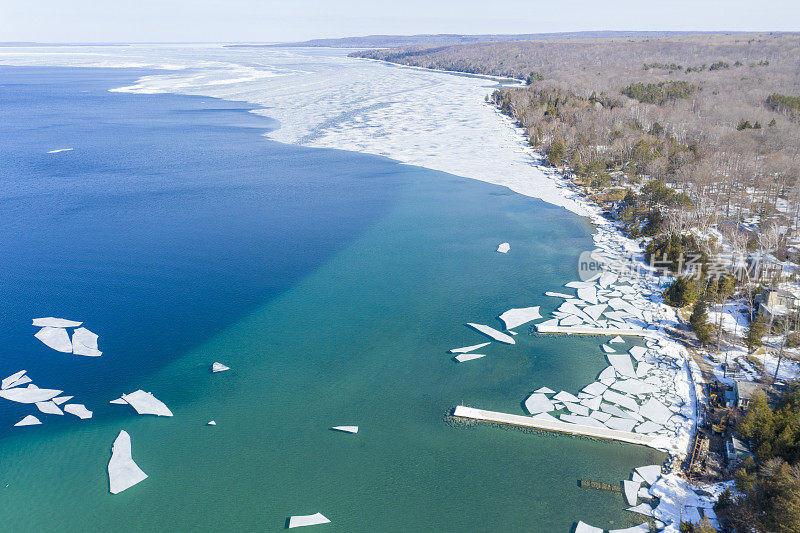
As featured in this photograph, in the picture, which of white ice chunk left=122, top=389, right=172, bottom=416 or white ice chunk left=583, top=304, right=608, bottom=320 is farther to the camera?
white ice chunk left=583, top=304, right=608, bottom=320

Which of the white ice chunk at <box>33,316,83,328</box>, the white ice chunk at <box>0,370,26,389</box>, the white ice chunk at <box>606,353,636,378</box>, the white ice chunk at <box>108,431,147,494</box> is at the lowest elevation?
the white ice chunk at <box>108,431,147,494</box>

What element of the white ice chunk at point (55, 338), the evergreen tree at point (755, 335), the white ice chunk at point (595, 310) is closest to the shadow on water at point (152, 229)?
the white ice chunk at point (55, 338)

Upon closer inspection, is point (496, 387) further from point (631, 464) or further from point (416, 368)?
point (631, 464)

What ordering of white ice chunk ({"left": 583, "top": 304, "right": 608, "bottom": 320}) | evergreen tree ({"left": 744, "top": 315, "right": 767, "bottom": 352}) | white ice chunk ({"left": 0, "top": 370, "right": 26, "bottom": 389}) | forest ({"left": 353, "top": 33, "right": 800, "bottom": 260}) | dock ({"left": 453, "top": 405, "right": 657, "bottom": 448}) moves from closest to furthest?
dock ({"left": 453, "top": 405, "right": 657, "bottom": 448}) < white ice chunk ({"left": 0, "top": 370, "right": 26, "bottom": 389}) < evergreen tree ({"left": 744, "top": 315, "right": 767, "bottom": 352}) < white ice chunk ({"left": 583, "top": 304, "right": 608, "bottom": 320}) < forest ({"left": 353, "top": 33, "right": 800, "bottom": 260})

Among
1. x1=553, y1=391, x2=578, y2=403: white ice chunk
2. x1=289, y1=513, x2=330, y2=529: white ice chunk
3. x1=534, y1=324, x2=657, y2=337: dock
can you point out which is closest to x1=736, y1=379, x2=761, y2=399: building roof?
x1=534, y1=324, x2=657, y2=337: dock

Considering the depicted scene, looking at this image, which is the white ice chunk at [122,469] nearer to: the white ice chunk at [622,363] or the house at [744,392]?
the white ice chunk at [622,363]

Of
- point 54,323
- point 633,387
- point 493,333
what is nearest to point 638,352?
point 633,387

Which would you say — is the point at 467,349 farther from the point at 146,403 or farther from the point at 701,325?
the point at 146,403

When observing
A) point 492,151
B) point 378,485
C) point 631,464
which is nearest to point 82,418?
point 378,485

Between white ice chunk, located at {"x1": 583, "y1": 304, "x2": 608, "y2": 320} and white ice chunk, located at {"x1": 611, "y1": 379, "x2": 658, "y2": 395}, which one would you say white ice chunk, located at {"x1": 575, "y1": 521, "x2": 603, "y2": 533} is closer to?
white ice chunk, located at {"x1": 611, "y1": 379, "x2": 658, "y2": 395}
